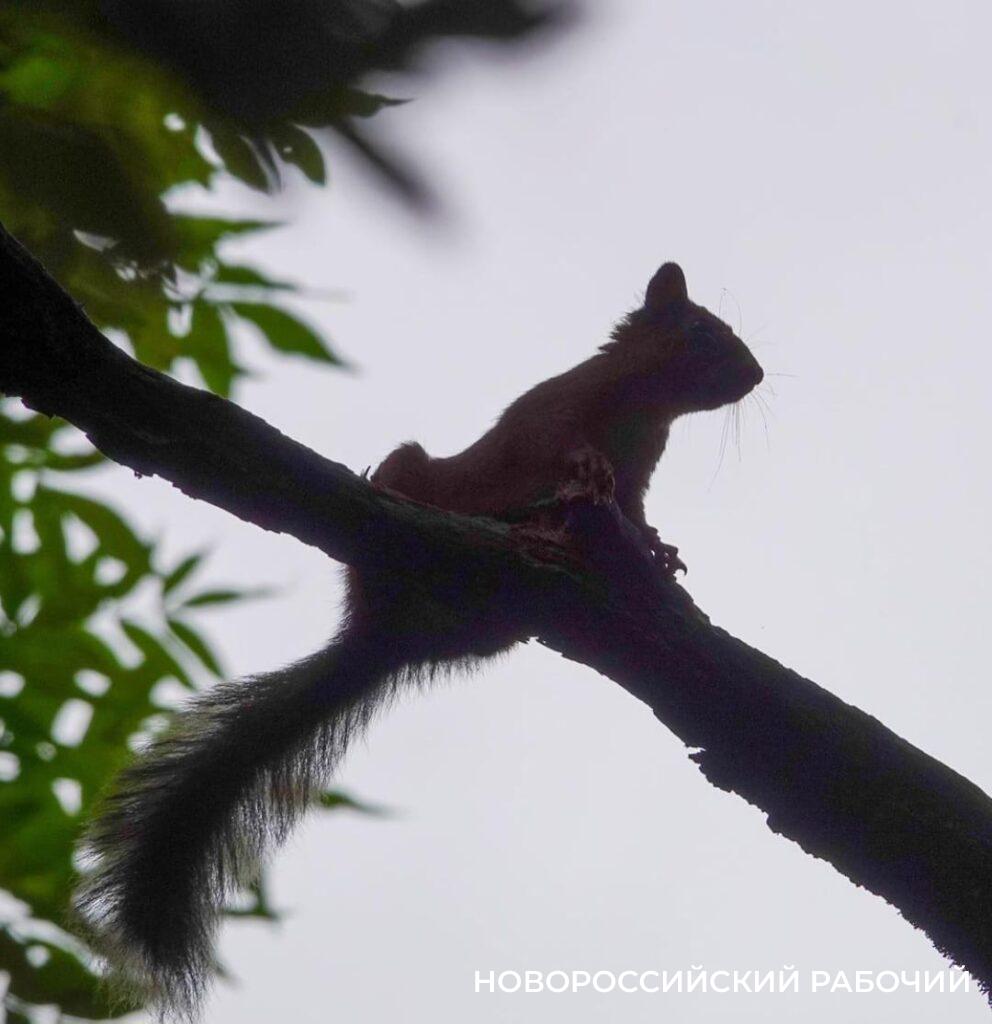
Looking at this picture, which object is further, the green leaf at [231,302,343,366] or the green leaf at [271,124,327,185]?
the green leaf at [231,302,343,366]

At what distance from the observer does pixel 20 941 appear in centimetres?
257

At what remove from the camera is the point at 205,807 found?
3.04 metres

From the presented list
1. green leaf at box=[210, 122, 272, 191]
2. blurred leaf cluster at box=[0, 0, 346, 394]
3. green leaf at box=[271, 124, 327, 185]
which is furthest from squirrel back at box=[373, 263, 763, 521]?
green leaf at box=[210, 122, 272, 191]

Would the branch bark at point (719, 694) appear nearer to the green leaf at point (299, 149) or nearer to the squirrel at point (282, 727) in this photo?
the squirrel at point (282, 727)

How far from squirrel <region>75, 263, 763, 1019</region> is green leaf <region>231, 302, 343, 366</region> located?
0.40 metres

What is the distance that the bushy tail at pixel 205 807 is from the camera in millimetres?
2840

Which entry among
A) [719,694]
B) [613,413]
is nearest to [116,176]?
[719,694]

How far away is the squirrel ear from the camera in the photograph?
4.34 meters

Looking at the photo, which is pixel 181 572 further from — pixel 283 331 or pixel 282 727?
pixel 283 331

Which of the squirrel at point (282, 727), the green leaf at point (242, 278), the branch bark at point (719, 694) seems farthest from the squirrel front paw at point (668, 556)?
the green leaf at point (242, 278)

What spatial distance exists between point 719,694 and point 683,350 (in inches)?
79.2

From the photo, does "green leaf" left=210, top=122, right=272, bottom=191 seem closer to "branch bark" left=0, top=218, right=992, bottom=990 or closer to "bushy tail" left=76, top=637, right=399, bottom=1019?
"branch bark" left=0, top=218, right=992, bottom=990

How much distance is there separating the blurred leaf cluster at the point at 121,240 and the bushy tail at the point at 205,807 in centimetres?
8

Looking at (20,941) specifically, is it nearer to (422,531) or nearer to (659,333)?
(422,531)
